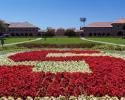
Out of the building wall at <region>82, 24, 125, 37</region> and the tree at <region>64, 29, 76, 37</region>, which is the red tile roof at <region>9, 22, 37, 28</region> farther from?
the building wall at <region>82, 24, 125, 37</region>

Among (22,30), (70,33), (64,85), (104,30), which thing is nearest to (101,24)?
(104,30)

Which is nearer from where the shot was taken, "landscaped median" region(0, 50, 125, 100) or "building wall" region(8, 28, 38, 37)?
"landscaped median" region(0, 50, 125, 100)

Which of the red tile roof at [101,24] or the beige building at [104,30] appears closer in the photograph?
the beige building at [104,30]

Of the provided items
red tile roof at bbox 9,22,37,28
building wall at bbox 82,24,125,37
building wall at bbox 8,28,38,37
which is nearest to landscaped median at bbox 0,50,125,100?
building wall at bbox 82,24,125,37

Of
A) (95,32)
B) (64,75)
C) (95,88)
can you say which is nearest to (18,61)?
(64,75)

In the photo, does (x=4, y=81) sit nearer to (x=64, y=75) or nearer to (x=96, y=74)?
(x=64, y=75)

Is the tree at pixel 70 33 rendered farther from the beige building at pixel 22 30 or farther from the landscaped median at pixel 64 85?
the landscaped median at pixel 64 85

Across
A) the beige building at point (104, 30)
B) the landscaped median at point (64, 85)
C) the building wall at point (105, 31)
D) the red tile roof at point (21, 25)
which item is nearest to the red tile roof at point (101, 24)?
the beige building at point (104, 30)

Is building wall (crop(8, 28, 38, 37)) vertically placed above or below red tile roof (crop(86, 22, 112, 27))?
below

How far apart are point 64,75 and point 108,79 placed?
1.30m

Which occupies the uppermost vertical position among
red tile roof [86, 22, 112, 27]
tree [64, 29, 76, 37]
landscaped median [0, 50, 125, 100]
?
landscaped median [0, 50, 125, 100]

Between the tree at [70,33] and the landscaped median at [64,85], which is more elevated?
the landscaped median at [64,85]

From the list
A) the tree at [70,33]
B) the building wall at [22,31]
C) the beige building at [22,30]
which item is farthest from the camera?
the beige building at [22,30]

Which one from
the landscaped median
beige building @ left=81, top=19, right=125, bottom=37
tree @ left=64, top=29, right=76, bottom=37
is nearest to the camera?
the landscaped median
